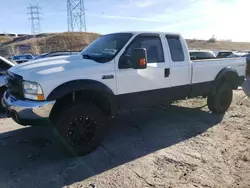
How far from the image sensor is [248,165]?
384 centimetres

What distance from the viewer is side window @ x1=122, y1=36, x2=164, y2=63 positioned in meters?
4.82

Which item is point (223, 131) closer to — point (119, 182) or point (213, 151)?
point (213, 151)

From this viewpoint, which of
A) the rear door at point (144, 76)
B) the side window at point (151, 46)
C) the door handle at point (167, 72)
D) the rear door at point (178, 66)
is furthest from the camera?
the rear door at point (178, 66)

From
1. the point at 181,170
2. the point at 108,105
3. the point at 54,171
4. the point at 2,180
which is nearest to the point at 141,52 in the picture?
the point at 108,105

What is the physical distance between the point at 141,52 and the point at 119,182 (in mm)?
2093

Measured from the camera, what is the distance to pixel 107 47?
489 cm

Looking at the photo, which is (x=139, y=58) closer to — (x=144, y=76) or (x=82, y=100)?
(x=144, y=76)

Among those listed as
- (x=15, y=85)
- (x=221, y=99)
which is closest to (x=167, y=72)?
(x=221, y=99)

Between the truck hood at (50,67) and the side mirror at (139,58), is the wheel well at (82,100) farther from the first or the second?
the side mirror at (139,58)

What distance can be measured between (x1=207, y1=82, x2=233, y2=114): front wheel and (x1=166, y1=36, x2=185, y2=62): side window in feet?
5.03

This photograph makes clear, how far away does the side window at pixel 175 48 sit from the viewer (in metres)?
5.34

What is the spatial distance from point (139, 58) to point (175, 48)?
152 cm

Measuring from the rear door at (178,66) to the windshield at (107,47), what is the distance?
1.01m

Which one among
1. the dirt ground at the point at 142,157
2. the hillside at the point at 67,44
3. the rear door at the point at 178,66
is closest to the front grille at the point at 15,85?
the dirt ground at the point at 142,157
